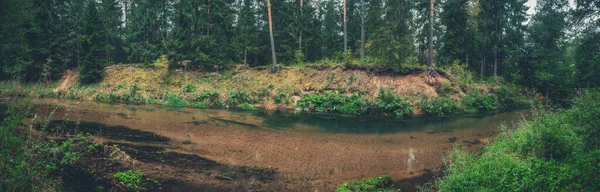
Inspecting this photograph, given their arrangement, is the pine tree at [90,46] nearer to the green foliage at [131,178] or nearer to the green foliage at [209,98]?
the green foliage at [209,98]

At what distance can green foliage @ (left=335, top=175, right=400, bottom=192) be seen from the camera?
825 cm

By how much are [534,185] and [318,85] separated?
23583mm

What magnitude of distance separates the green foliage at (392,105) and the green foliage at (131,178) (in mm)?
19488

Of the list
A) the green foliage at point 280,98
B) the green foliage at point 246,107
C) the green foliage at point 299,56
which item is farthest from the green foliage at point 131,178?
the green foliage at point 299,56

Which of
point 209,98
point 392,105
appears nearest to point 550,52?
point 392,105

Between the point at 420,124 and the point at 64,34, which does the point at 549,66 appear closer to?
the point at 420,124

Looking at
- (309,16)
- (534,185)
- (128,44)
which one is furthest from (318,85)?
(128,44)

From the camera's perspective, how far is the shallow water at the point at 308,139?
10398 mm

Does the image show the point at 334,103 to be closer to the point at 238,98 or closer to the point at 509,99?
the point at 238,98

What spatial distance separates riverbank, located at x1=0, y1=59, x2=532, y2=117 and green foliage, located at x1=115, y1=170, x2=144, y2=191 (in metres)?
18.3

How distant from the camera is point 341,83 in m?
28.7

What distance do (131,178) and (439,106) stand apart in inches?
924

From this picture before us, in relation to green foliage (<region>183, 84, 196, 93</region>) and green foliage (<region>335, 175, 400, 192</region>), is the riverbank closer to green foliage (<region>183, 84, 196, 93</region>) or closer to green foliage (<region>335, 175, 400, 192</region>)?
green foliage (<region>183, 84, 196, 93</region>)

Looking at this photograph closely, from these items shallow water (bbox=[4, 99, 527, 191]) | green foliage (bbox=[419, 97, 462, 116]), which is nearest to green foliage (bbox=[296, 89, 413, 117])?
green foliage (bbox=[419, 97, 462, 116])
